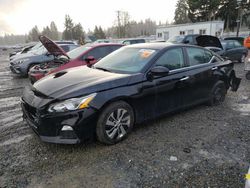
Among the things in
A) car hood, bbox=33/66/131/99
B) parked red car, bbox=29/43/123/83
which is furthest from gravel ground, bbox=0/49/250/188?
parked red car, bbox=29/43/123/83

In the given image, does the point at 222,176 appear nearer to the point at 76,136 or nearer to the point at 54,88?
the point at 76,136

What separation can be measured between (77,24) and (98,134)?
71990 millimetres

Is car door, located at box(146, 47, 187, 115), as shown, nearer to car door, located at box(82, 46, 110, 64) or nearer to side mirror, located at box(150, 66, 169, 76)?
side mirror, located at box(150, 66, 169, 76)

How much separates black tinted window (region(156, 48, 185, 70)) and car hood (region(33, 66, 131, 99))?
0.81 meters

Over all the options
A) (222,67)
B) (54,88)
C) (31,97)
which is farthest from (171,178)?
(222,67)

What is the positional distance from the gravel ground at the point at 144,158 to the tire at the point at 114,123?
0.15 metres

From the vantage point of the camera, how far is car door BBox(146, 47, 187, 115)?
3.45m

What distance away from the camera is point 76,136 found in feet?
8.79

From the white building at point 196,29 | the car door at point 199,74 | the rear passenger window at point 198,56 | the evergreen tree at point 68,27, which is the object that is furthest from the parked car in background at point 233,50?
the evergreen tree at point 68,27

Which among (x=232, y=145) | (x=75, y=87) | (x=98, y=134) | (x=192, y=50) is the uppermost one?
(x=192, y=50)

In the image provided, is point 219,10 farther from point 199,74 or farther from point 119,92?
point 119,92

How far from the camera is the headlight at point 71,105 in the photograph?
2.60 meters

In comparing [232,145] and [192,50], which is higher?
[192,50]

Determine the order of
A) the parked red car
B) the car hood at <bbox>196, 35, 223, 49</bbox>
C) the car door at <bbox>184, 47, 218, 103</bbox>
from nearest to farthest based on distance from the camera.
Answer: the car door at <bbox>184, 47, 218, 103</bbox> → the parked red car → the car hood at <bbox>196, 35, 223, 49</bbox>
